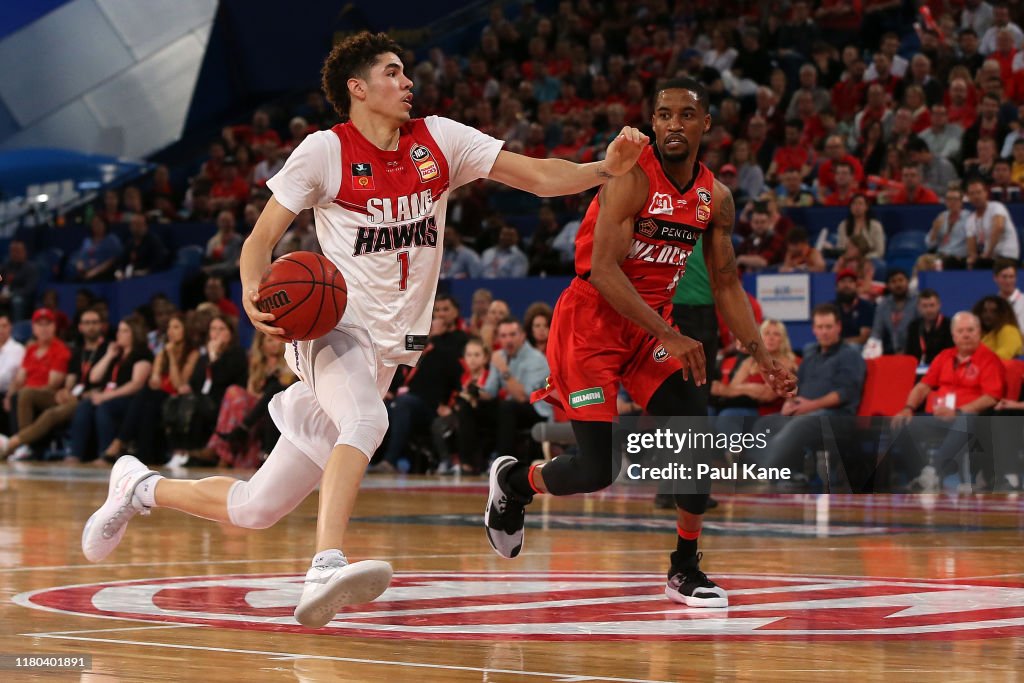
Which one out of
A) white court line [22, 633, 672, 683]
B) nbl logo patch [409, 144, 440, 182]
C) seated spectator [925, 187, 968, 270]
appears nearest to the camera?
white court line [22, 633, 672, 683]

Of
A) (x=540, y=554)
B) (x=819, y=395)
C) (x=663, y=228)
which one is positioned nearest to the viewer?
(x=663, y=228)

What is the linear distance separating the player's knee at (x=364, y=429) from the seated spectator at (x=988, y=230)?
9.16m

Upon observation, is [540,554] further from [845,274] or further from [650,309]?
[845,274]

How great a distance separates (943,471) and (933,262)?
2.54 metres

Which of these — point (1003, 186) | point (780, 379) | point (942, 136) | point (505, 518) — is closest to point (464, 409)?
point (1003, 186)

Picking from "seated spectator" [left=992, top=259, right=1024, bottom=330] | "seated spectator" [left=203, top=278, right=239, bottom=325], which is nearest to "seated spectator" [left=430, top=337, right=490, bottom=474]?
"seated spectator" [left=203, top=278, right=239, bottom=325]

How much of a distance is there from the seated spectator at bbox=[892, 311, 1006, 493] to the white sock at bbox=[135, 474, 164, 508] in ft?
22.8

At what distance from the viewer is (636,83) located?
18.4 m

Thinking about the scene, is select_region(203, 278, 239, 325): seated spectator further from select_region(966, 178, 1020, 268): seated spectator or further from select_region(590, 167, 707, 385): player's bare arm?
select_region(590, 167, 707, 385): player's bare arm

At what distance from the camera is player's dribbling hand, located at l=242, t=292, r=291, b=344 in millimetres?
4930

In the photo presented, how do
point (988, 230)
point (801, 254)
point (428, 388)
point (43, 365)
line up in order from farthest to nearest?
1. point (43, 365)
2. point (428, 388)
3. point (801, 254)
4. point (988, 230)

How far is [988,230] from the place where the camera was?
13266 millimetres

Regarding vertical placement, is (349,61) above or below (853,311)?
above

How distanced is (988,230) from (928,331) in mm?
1518
